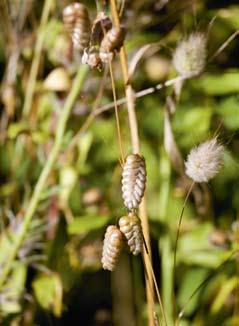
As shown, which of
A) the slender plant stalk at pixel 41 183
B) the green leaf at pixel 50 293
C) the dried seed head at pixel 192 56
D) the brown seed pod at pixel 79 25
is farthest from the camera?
the green leaf at pixel 50 293

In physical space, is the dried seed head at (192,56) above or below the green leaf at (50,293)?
above

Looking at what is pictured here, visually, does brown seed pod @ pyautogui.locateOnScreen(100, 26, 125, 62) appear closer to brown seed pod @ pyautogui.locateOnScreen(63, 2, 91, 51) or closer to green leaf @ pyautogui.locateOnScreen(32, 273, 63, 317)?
brown seed pod @ pyautogui.locateOnScreen(63, 2, 91, 51)

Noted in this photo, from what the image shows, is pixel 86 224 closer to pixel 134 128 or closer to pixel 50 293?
pixel 50 293

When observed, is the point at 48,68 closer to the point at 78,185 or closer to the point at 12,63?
the point at 12,63

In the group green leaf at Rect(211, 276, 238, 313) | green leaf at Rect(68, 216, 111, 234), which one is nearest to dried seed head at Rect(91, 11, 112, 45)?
green leaf at Rect(68, 216, 111, 234)

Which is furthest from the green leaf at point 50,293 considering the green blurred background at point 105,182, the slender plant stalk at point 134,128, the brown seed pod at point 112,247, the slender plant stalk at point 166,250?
the brown seed pod at point 112,247

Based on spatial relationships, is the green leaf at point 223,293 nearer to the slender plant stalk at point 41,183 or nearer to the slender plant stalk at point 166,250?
the slender plant stalk at point 166,250

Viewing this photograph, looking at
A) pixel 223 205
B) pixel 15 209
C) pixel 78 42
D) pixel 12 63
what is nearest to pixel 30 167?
pixel 15 209

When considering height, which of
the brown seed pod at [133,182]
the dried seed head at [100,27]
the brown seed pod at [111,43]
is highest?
the dried seed head at [100,27]
